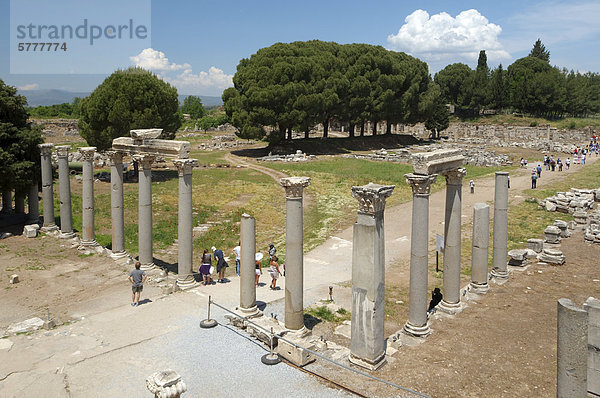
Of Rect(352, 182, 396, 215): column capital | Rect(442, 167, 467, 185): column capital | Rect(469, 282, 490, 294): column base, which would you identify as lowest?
Rect(469, 282, 490, 294): column base

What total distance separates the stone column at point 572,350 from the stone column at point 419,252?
5043mm

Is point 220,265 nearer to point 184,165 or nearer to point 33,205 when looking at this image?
point 184,165

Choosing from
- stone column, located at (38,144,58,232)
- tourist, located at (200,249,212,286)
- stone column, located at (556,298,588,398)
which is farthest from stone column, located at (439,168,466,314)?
stone column, located at (38,144,58,232)

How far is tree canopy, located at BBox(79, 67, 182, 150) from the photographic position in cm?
3894

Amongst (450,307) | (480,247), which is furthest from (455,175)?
(450,307)

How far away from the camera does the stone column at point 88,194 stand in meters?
22.2

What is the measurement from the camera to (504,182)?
59.8 feet

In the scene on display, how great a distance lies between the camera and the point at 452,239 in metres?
14.9

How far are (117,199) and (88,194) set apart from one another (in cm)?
290

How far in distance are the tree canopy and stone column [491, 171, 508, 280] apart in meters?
30.3

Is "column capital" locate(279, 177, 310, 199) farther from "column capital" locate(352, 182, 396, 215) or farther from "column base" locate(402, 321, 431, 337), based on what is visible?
"column base" locate(402, 321, 431, 337)

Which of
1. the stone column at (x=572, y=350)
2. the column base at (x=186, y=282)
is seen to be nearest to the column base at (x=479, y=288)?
the stone column at (x=572, y=350)

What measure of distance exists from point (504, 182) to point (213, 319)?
12356mm

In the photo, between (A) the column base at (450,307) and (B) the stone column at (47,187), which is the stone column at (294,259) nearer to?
(A) the column base at (450,307)
